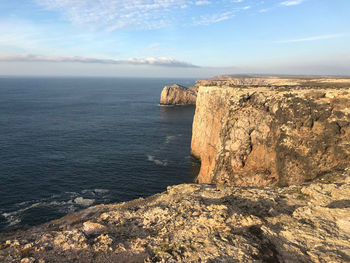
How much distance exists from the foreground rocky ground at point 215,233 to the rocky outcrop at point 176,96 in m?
141

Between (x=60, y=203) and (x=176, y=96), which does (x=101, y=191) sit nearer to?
(x=60, y=203)

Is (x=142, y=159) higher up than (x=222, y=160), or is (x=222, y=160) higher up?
(x=222, y=160)

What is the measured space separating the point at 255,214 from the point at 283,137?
65.4 feet

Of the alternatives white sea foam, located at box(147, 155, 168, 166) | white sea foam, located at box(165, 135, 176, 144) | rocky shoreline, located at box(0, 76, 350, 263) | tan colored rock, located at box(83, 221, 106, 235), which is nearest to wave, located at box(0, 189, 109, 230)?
rocky shoreline, located at box(0, 76, 350, 263)

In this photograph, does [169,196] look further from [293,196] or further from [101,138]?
[101,138]

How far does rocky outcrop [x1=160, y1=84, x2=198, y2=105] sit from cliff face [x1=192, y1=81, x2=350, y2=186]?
11982cm

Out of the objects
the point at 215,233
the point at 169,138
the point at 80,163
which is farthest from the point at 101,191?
the point at 169,138

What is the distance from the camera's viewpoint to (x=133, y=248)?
48.5ft

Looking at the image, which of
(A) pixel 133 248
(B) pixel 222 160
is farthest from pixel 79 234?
(B) pixel 222 160

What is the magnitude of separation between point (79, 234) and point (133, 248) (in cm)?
475

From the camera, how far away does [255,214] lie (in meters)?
18.5

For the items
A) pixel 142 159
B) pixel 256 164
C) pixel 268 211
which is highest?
pixel 268 211

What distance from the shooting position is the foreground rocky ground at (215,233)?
13.8 metres

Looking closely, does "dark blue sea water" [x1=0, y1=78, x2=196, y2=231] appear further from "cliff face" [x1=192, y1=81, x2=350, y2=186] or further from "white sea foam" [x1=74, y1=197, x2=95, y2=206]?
"cliff face" [x1=192, y1=81, x2=350, y2=186]
